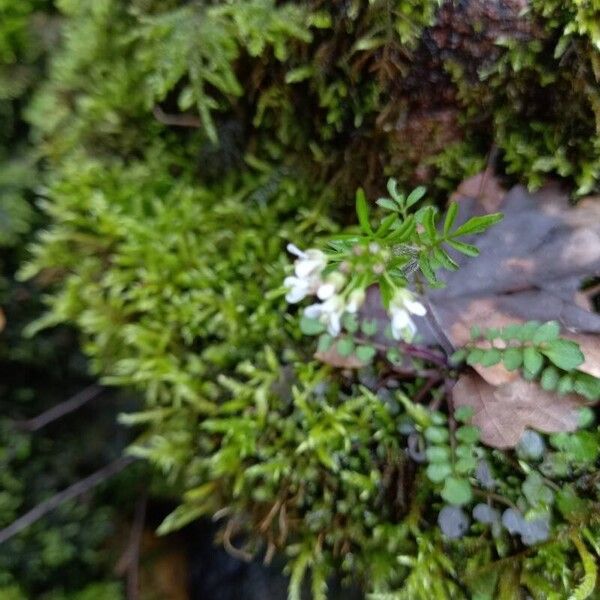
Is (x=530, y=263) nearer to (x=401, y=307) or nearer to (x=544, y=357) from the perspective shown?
(x=544, y=357)

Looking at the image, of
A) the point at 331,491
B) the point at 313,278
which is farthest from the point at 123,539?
the point at 313,278

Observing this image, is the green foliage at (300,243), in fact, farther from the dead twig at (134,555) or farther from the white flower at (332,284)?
the dead twig at (134,555)

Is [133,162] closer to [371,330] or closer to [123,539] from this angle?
[371,330]

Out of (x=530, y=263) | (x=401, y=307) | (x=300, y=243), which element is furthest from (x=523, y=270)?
(x=300, y=243)

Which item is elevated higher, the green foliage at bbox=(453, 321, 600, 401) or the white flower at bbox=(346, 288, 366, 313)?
the white flower at bbox=(346, 288, 366, 313)

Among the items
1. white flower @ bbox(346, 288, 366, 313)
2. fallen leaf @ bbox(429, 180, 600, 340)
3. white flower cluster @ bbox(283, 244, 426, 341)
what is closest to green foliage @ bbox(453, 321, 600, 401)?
fallen leaf @ bbox(429, 180, 600, 340)

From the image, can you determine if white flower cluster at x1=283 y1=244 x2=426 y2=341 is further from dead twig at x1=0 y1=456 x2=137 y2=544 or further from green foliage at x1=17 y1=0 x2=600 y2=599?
dead twig at x1=0 y1=456 x2=137 y2=544
